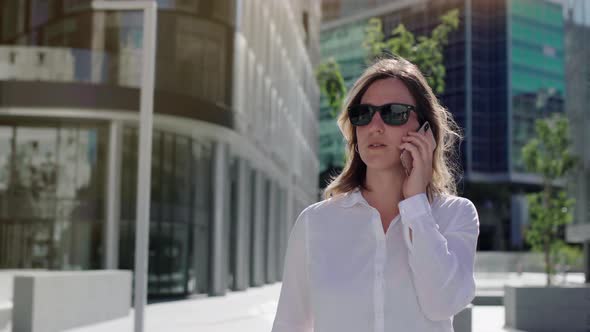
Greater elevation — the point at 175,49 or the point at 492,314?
the point at 175,49

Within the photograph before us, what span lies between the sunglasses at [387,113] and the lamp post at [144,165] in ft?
29.7

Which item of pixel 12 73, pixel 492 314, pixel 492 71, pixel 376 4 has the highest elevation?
pixel 376 4

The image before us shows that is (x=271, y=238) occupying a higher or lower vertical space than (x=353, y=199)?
lower

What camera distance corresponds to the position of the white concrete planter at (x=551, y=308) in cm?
1445

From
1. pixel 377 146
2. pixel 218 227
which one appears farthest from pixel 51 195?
pixel 377 146

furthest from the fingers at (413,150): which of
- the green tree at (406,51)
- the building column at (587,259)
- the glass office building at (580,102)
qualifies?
the building column at (587,259)

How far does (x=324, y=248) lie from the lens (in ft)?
8.41

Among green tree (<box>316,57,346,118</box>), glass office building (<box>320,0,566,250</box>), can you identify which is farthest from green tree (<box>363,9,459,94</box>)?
glass office building (<box>320,0,566,250</box>)

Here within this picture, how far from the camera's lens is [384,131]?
256 centimetres

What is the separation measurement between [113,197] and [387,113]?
21.4 metres

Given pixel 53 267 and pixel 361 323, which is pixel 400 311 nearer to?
pixel 361 323

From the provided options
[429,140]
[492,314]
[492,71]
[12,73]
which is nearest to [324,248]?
[429,140]

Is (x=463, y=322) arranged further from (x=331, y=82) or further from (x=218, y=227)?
(x=218, y=227)

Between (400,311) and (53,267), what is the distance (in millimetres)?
21409
